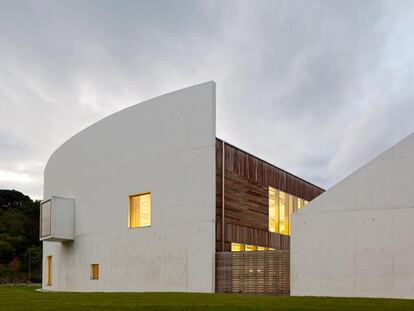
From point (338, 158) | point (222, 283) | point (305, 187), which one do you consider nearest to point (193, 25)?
point (305, 187)

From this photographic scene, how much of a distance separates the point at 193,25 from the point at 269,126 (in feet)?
41.6

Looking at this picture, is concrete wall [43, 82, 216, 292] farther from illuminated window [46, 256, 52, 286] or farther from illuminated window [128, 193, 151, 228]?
illuminated window [46, 256, 52, 286]

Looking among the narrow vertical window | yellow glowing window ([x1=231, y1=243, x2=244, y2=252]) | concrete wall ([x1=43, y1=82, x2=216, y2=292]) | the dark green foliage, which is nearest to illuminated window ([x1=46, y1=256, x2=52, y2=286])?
concrete wall ([x1=43, y1=82, x2=216, y2=292])

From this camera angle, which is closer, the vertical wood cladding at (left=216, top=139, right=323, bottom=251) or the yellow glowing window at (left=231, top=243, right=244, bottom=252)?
the vertical wood cladding at (left=216, top=139, right=323, bottom=251)

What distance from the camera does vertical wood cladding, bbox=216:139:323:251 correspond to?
51.7ft

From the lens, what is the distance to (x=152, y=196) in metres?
16.9

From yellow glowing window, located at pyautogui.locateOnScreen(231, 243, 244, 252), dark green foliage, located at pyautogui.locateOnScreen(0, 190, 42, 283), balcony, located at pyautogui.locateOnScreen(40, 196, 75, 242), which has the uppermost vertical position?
balcony, located at pyautogui.locateOnScreen(40, 196, 75, 242)

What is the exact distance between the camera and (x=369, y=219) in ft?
40.0

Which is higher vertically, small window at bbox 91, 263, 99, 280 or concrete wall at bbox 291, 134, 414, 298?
concrete wall at bbox 291, 134, 414, 298

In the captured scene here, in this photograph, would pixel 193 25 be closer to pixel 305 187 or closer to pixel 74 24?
pixel 74 24

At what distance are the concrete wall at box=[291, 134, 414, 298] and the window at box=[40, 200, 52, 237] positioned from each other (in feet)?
36.7

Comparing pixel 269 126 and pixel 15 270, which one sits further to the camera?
pixel 15 270

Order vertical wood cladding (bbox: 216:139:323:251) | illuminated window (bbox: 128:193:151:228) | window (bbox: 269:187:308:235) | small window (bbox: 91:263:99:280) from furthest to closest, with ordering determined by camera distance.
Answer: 1. window (bbox: 269:187:308:235)
2. small window (bbox: 91:263:99:280)
3. illuminated window (bbox: 128:193:151:228)
4. vertical wood cladding (bbox: 216:139:323:251)

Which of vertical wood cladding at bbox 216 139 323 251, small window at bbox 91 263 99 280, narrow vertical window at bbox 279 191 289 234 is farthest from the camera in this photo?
narrow vertical window at bbox 279 191 289 234
